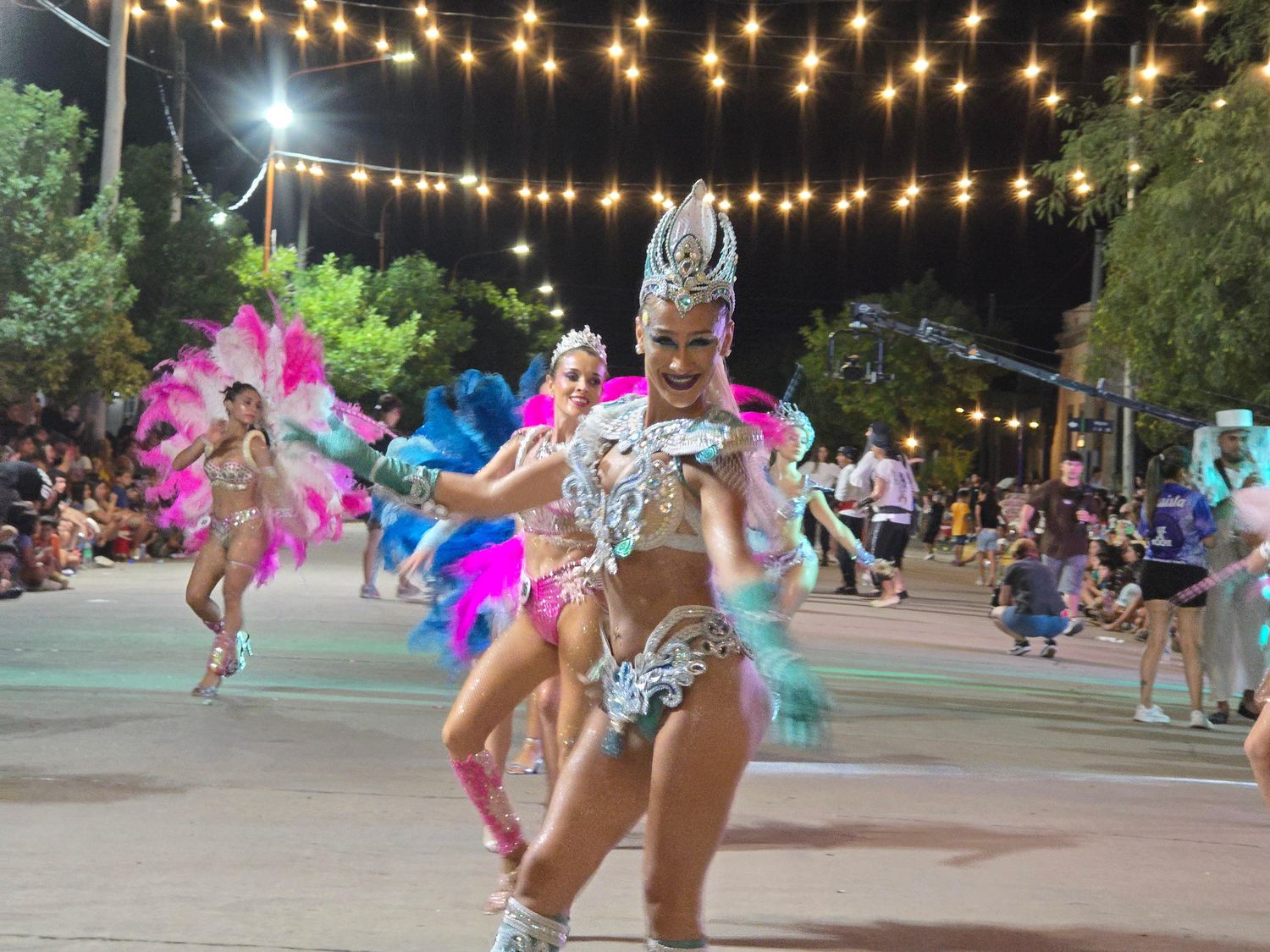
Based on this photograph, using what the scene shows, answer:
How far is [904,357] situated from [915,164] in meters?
48.7

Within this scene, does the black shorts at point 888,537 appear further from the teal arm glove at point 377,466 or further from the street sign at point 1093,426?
the teal arm glove at point 377,466

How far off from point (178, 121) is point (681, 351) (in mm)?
25622

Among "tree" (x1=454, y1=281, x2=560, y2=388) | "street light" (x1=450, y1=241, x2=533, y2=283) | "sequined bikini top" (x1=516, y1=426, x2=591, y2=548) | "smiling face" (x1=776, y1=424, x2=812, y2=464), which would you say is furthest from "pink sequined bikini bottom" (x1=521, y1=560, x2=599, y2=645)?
"tree" (x1=454, y1=281, x2=560, y2=388)

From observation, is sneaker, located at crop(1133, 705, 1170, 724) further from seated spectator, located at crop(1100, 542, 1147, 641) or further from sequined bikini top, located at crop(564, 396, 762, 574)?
sequined bikini top, located at crop(564, 396, 762, 574)

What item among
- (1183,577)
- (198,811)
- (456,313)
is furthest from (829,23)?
(456,313)

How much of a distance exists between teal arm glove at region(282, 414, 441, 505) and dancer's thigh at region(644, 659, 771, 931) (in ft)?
3.30

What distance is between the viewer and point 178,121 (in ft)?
90.7

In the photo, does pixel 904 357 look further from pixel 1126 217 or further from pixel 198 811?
pixel 198 811

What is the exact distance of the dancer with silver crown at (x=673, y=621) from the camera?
354 cm

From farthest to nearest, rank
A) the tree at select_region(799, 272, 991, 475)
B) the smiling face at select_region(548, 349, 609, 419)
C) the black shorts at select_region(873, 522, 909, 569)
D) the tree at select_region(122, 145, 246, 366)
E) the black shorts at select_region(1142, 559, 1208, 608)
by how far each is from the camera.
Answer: the tree at select_region(799, 272, 991, 475), the tree at select_region(122, 145, 246, 366), the black shorts at select_region(873, 522, 909, 569), the black shorts at select_region(1142, 559, 1208, 608), the smiling face at select_region(548, 349, 609, 419)

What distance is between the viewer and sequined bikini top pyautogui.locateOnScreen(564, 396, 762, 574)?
3.75m

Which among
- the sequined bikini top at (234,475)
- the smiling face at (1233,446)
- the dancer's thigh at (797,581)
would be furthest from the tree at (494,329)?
the smiling face at (1233,446)

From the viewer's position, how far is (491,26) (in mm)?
22656

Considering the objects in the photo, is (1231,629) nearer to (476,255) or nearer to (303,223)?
(303,223)
